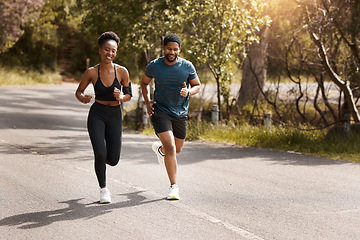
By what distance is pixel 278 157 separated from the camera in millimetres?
10844

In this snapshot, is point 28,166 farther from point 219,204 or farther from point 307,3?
point 307,3

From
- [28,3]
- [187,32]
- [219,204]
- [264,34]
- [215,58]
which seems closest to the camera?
[219,204]

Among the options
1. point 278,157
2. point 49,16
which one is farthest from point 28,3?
point 278,157

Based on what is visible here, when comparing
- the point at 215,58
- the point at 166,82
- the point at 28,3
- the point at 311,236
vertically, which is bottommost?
the point at 311,236

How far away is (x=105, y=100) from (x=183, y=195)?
5.13 feet

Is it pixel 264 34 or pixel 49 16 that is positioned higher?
pixel 49 16

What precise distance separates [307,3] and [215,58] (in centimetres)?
277

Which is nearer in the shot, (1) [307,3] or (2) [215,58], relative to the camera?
(1) [307,3]

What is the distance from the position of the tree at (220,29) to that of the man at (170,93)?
7.16 meters

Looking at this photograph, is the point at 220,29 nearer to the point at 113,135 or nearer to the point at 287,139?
the point at 287,139

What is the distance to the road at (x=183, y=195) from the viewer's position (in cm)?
555

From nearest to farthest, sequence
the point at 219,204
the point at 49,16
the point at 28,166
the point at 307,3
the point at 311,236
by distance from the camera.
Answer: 1. the point at 311,236
2. the point at 219,204
3. the point at 28,166
4. the point at 307,3
5. the point at 49,16

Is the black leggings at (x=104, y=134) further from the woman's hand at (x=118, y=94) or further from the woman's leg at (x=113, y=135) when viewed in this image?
the woman's hand at (x=118, y=94)

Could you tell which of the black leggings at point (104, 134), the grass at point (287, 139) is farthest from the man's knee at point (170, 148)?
the grass at point (287, 139)
